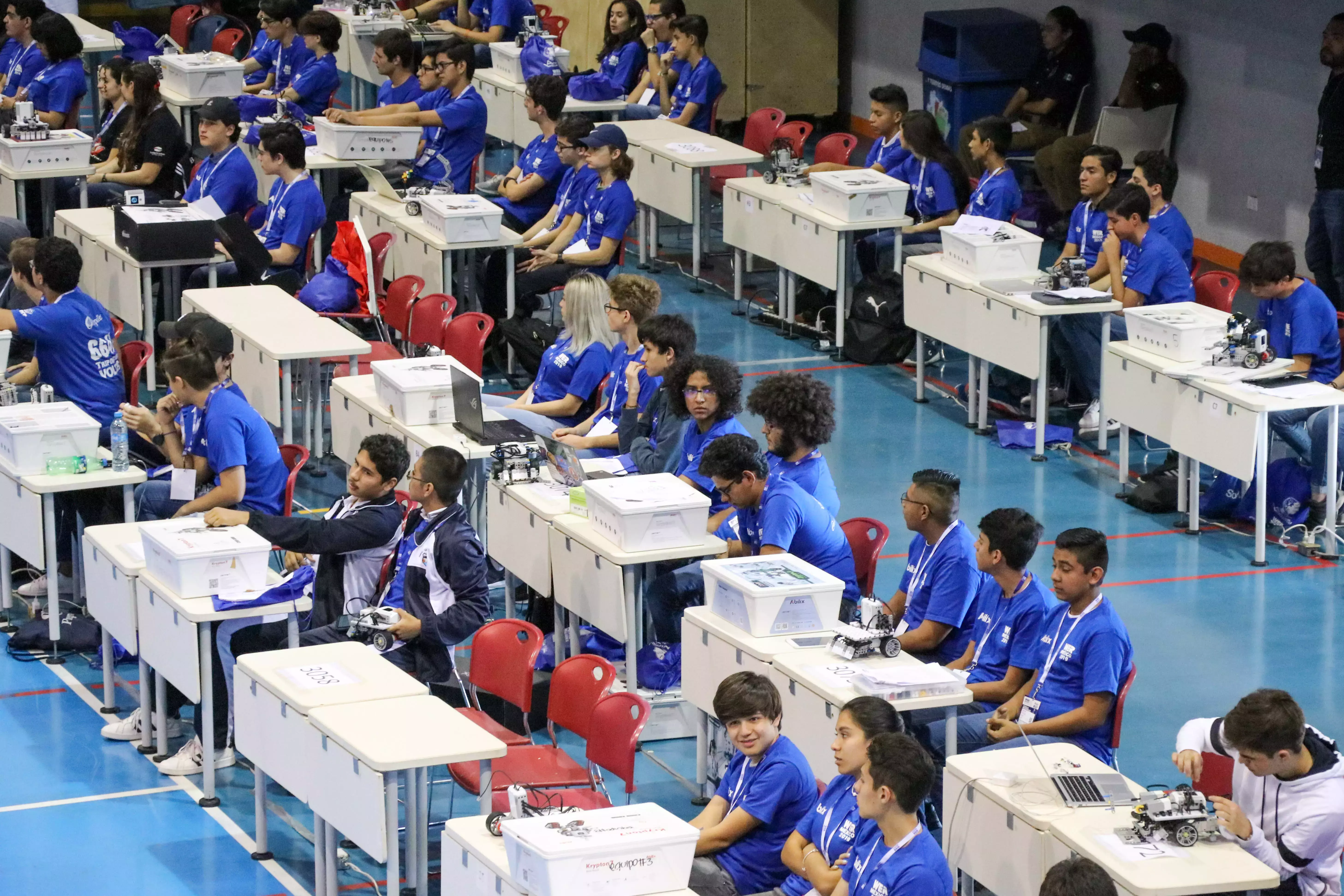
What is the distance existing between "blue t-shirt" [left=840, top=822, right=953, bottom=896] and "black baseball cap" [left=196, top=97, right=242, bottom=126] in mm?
7450

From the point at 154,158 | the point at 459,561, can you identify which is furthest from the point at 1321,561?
the point at 154,158

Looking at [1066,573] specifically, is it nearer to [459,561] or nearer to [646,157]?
[459,561]

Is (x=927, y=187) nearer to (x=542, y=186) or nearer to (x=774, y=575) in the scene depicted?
(x=542, y=186)

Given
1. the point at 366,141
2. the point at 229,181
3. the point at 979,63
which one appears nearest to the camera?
the point at 229,181

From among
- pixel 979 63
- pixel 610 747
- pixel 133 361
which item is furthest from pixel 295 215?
pixel 979 63

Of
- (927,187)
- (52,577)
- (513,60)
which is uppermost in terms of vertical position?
(513,60)

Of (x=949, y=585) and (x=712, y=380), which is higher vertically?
(x=712, y=380)

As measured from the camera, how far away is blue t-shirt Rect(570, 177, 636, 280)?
35.8 feet

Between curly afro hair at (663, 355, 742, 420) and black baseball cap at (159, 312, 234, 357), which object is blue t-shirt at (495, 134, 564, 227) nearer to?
black baseball cap at (159, 312, 234, 357)

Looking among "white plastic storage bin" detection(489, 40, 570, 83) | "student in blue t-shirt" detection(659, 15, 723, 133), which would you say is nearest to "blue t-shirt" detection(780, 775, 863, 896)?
"student in blue t-shirt" detection(659, 15, 723, 133)

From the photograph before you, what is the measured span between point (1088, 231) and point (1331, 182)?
5.73 feet

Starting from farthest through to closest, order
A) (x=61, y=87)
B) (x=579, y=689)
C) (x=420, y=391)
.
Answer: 1. (x=61, y=87)
2. (x=420, y=391)
3. (x=579, y=689)

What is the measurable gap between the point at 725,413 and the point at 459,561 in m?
1.38

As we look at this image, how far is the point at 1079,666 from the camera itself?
239 inches
